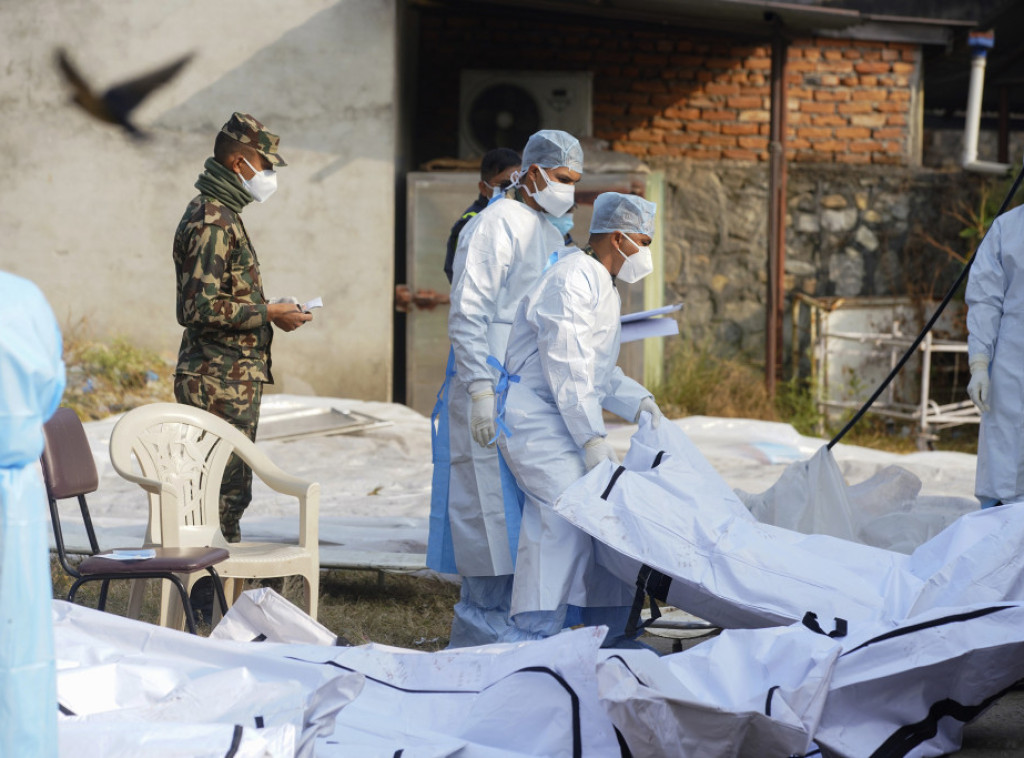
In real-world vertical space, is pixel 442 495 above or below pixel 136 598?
above

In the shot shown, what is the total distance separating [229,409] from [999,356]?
271 cm

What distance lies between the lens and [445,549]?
3736 millimetres

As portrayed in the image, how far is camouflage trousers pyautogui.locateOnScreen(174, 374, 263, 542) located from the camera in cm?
370

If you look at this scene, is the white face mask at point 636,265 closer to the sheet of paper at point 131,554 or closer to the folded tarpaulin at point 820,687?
the folded tarpaulin at point 820,687

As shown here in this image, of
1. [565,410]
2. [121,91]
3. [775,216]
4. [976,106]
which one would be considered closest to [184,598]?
[565,410]

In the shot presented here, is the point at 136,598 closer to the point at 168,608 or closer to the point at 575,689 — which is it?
the point at 168,608

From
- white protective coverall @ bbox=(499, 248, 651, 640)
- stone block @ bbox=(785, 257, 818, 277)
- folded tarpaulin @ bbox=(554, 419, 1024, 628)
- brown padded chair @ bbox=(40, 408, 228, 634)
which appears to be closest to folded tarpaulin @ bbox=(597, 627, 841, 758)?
folded tarpaulin @ bbox=(554, 419, 1024, 628)

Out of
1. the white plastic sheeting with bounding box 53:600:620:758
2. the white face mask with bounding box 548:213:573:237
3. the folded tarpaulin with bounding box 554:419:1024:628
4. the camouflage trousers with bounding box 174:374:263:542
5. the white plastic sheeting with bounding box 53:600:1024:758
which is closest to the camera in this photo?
the white plastic sheeting with bounding box 53:600:620:758

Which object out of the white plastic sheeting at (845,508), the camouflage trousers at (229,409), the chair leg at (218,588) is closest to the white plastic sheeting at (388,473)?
the white plastic sheeting at (845,508)

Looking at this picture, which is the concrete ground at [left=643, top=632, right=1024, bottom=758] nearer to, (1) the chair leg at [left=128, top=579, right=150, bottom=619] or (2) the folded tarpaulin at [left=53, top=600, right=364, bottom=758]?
(2) the folded tarpaulin at [left=53, top=600, right=364, bottom=758]

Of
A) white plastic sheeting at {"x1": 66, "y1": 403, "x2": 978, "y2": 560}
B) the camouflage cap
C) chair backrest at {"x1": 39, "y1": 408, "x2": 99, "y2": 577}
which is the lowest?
white plastic sheeting at {"x1": 66, "y1": 403, "x2": 978, "y2": 560}

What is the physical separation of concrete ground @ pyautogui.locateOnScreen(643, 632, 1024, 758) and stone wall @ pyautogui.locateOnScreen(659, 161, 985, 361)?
574cm

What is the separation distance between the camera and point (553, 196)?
3824 mm

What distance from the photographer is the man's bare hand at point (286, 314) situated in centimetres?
376
